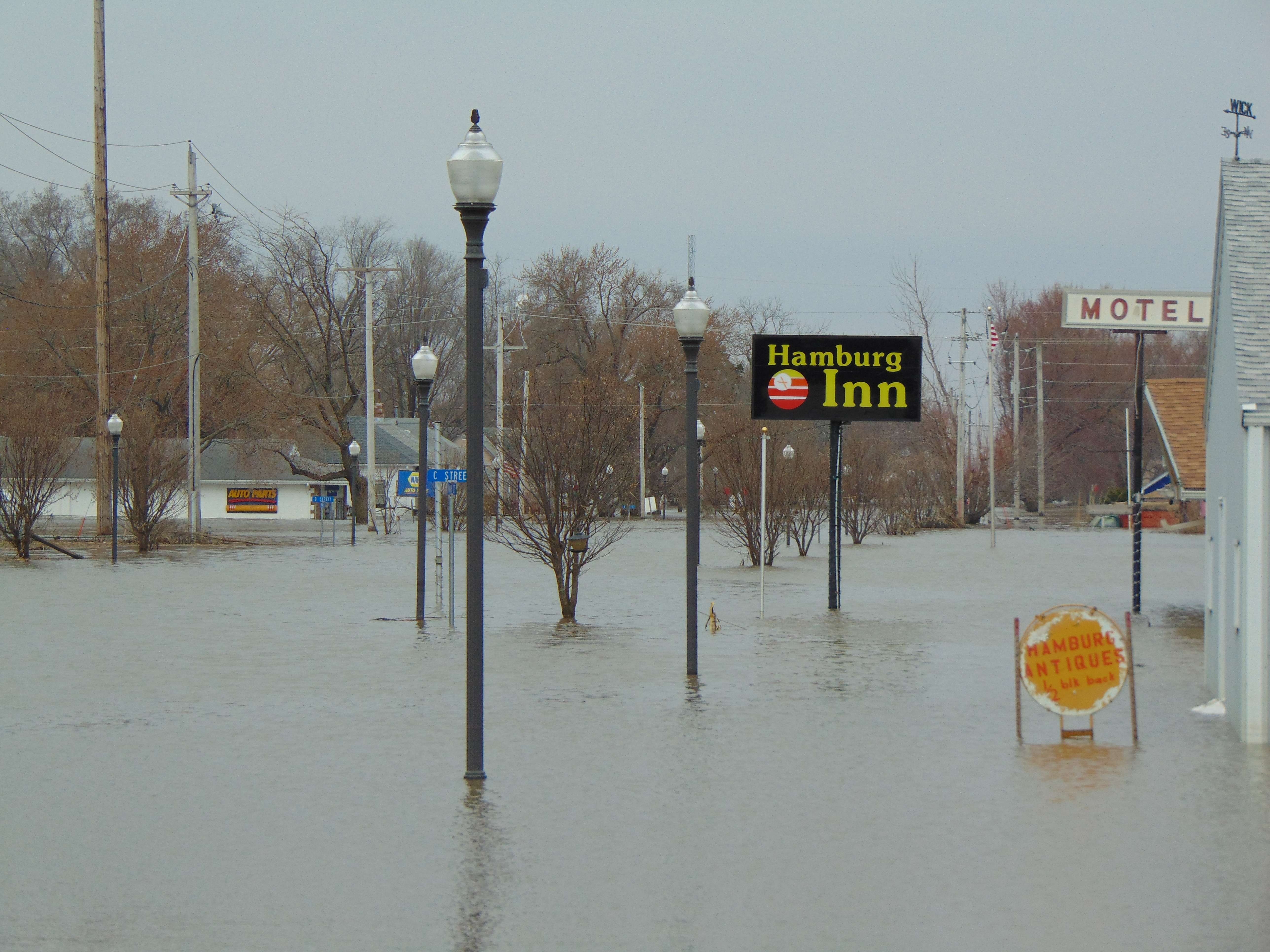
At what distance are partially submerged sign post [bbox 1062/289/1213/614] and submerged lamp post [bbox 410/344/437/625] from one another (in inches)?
356

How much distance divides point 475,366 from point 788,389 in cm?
1288

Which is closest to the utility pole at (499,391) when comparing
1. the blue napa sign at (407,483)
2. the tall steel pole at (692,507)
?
the blue napa sign at (407,483)

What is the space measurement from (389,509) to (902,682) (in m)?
44.2

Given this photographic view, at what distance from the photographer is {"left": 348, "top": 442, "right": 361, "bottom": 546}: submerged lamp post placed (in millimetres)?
45625

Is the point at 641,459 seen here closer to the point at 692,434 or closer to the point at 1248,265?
the point at 692,434

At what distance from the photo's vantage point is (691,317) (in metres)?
13.8

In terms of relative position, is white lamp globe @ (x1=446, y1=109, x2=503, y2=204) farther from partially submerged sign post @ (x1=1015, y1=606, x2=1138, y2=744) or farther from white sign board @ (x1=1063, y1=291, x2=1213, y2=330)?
white sign board @ (x1=1063, y1=291, x2=1213, y2=330)

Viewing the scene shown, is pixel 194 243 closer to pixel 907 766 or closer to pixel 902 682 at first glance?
pixel 902 682

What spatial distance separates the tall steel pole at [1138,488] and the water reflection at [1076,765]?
11164 mm

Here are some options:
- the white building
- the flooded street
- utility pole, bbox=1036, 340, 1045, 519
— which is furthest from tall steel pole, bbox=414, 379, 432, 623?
utility pole, bbox=1036, 340, 1045, 519

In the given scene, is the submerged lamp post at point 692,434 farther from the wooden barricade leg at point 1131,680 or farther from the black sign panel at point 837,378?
the black sign panel at point 837,378

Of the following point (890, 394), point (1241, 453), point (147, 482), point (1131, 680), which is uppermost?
point (890, 394)

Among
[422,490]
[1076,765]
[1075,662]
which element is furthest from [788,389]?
[1076,765]

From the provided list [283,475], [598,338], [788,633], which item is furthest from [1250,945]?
[598,338]
